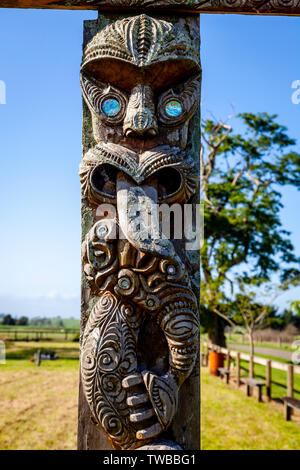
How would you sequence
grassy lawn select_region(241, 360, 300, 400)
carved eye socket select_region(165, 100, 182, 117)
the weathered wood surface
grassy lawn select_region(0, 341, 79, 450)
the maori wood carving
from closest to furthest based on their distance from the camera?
the maori wood carving → carved eye socket select_region(165, 100, 182, 117) → the weathered wood surface → grassy lawn select_region(0, 341, 79, 450) → grassy lawn select_region(241, 360, 300, 400)

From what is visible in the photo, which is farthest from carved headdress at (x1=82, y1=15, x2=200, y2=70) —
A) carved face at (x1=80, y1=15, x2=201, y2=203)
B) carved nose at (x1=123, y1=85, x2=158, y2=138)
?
carved nose at (x1=123, y1=85, x2=158, y2=138)

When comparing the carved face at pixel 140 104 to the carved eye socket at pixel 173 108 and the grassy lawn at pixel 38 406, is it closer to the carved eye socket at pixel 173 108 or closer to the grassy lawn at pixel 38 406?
the carved eye socket at pixel 173 108

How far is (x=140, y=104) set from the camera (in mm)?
2438

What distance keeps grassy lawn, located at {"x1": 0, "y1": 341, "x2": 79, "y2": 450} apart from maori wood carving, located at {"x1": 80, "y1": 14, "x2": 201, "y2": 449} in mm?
4308

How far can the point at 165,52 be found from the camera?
2.40m

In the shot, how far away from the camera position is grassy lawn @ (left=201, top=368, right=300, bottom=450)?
19.9 ft

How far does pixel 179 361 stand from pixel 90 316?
0.60 metres

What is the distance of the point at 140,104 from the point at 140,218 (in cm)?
78

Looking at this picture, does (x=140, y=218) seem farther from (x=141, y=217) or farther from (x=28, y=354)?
(x=28, y=354)

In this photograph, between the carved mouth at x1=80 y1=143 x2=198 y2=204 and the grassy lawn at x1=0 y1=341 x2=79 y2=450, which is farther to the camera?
the grassy lawn at x1=0 y1=341 x2=79 y2=450

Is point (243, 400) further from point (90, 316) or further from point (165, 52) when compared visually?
point (165, 52)

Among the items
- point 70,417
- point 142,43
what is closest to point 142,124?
point 142,43

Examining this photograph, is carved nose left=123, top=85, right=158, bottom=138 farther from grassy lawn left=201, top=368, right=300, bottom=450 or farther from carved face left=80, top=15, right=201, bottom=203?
grassy lawn left=201, top=368, right=300, bottom=450
